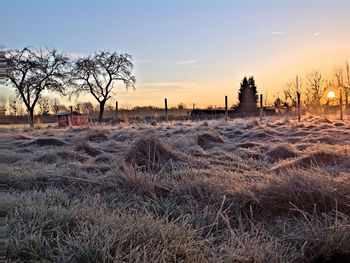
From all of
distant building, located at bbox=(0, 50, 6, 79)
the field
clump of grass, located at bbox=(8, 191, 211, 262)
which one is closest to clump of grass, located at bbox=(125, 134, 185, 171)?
the field

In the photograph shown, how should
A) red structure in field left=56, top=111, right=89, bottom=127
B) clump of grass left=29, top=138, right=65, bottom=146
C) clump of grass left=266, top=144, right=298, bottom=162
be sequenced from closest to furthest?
1. clump of grass left=266, top=144, right=298, bottom=162
2. clump of grass left=29, top=138, right=65, bottom=146
3. red structure in field left=56, top=111, right=89, bottom=127

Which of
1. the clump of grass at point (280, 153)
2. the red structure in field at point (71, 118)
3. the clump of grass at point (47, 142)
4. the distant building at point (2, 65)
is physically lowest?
the clump of grass at point (280, 153)

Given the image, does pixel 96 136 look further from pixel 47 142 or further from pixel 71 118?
pixel 71 118

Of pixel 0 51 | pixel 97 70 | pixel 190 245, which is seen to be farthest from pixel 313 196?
pixel 97 70

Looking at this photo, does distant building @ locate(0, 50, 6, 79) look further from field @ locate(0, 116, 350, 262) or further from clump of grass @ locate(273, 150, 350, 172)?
clump of grass @ locate(273, 150, 350, 172)

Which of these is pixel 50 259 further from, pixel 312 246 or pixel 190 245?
pixel 312 246

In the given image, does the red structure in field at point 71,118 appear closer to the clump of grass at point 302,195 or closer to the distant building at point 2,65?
the clump of grass at point 302,195

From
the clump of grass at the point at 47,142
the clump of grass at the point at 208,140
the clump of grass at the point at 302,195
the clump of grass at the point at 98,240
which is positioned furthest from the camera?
the clump of grass at the point at 47,142

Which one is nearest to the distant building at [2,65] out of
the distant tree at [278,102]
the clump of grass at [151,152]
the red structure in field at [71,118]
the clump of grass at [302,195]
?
the clump of grass at [302,195]

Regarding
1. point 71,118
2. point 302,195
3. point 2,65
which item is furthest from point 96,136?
point 71,118

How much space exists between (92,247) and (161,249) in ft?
1.18

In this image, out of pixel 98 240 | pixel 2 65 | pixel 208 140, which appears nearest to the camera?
pixel 2 65

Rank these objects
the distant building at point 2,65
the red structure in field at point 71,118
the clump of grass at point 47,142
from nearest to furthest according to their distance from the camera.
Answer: the distant building at point 2,65
the clump of grass at point 47,142
the red structure in field at point 71,118

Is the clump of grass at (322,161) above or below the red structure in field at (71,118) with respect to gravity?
below
